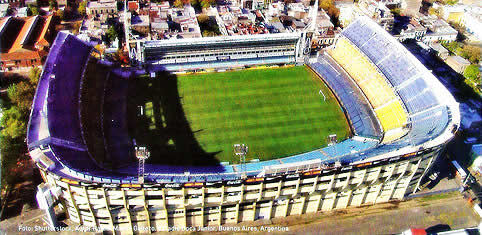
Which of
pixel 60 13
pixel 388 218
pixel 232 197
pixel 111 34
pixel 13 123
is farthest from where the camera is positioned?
pixel 60 13

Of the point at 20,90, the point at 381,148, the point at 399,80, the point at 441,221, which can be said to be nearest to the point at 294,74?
the point at 399,80

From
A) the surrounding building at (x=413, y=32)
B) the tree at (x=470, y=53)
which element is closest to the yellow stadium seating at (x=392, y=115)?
the tree at (x=470, y=53)

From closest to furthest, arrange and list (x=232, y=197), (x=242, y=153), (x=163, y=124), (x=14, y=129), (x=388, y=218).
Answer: (x=232, y=197) → (x=242, y=153) → (x=388, y=218) → (x=14, y=129) → (x=163, y=124)

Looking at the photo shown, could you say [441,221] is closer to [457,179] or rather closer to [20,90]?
[457,179]

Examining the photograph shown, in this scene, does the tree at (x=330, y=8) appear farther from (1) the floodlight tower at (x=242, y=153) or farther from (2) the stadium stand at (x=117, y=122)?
→ (1) the floodlight tower at (x=242, y=153)

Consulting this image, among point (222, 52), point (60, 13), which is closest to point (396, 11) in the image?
point (222, 52)

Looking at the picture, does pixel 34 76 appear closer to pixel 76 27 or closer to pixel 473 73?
pixel 76 27
